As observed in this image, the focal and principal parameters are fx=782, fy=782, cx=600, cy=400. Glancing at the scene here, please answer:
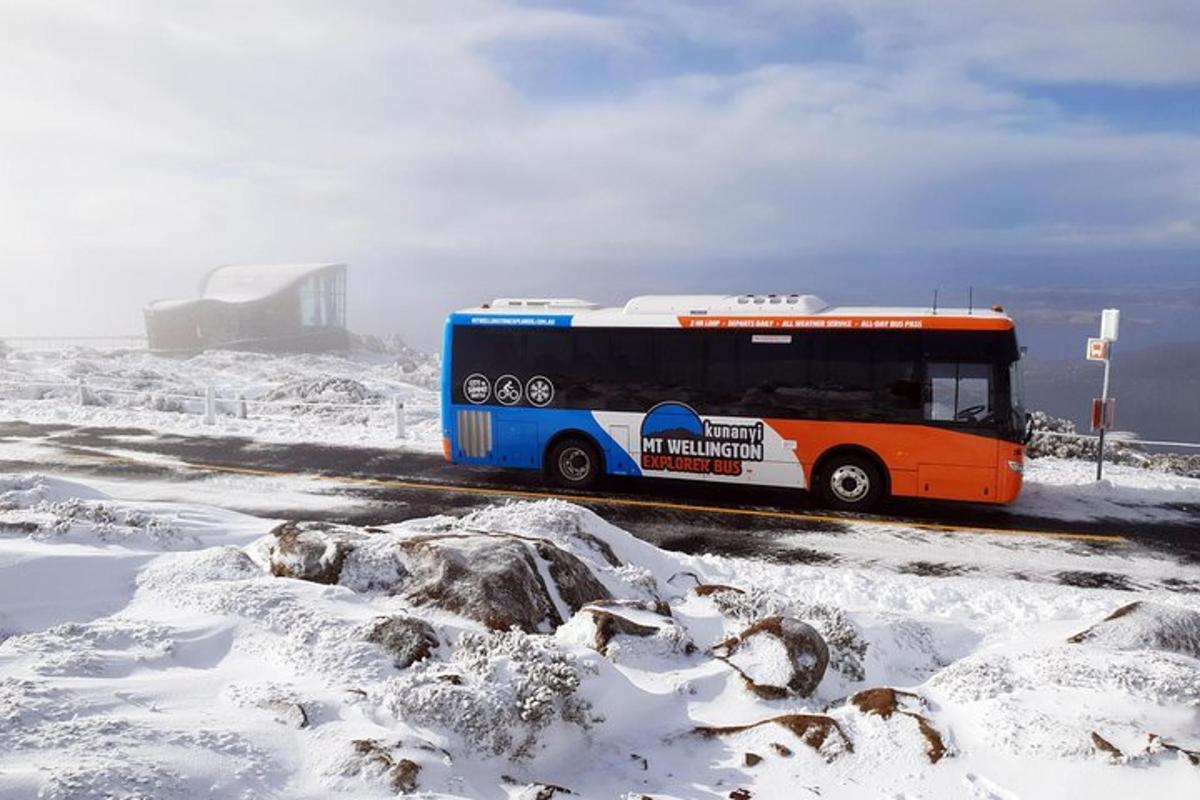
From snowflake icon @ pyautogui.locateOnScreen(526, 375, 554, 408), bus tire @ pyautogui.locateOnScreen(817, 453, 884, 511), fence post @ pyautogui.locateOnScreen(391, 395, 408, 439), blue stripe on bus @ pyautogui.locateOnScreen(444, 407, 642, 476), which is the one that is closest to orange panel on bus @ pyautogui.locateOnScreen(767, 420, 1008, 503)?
bus tire @ pyautogui.locateOnScreen(817, 453, 884, 511)

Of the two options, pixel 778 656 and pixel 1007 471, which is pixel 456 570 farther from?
pixel 1007 471

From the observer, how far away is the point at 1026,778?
166 inches

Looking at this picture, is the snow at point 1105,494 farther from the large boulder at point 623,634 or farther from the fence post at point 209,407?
the fence post at point 209,407

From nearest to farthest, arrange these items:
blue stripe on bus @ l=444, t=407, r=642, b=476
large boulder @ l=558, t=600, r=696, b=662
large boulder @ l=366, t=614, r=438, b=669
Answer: large boulder @ l=366, t=614, r=438, b=669
large boulder @ l=558, t=600, r=696, b=662
blue stripe on bus @ l=444, t=407, r=642, b=476

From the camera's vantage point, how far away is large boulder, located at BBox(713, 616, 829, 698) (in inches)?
215

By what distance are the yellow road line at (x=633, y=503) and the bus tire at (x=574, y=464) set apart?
500 mm

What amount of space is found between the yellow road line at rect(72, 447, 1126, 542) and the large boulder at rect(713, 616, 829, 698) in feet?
20.3

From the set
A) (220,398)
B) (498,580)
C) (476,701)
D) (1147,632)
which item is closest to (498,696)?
(476,701)

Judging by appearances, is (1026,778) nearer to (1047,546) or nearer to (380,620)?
(380,620)

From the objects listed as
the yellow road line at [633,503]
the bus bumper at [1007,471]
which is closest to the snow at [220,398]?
the yellow road line at [633,503]

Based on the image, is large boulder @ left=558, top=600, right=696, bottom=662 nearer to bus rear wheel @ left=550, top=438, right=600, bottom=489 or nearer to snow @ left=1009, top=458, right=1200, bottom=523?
bus rear wheel @ left=550, top=438, right=600, bottom=489

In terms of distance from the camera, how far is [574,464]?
14.2 meters

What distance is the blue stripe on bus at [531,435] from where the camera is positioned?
1379 centimetres

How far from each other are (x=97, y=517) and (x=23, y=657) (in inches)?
138
